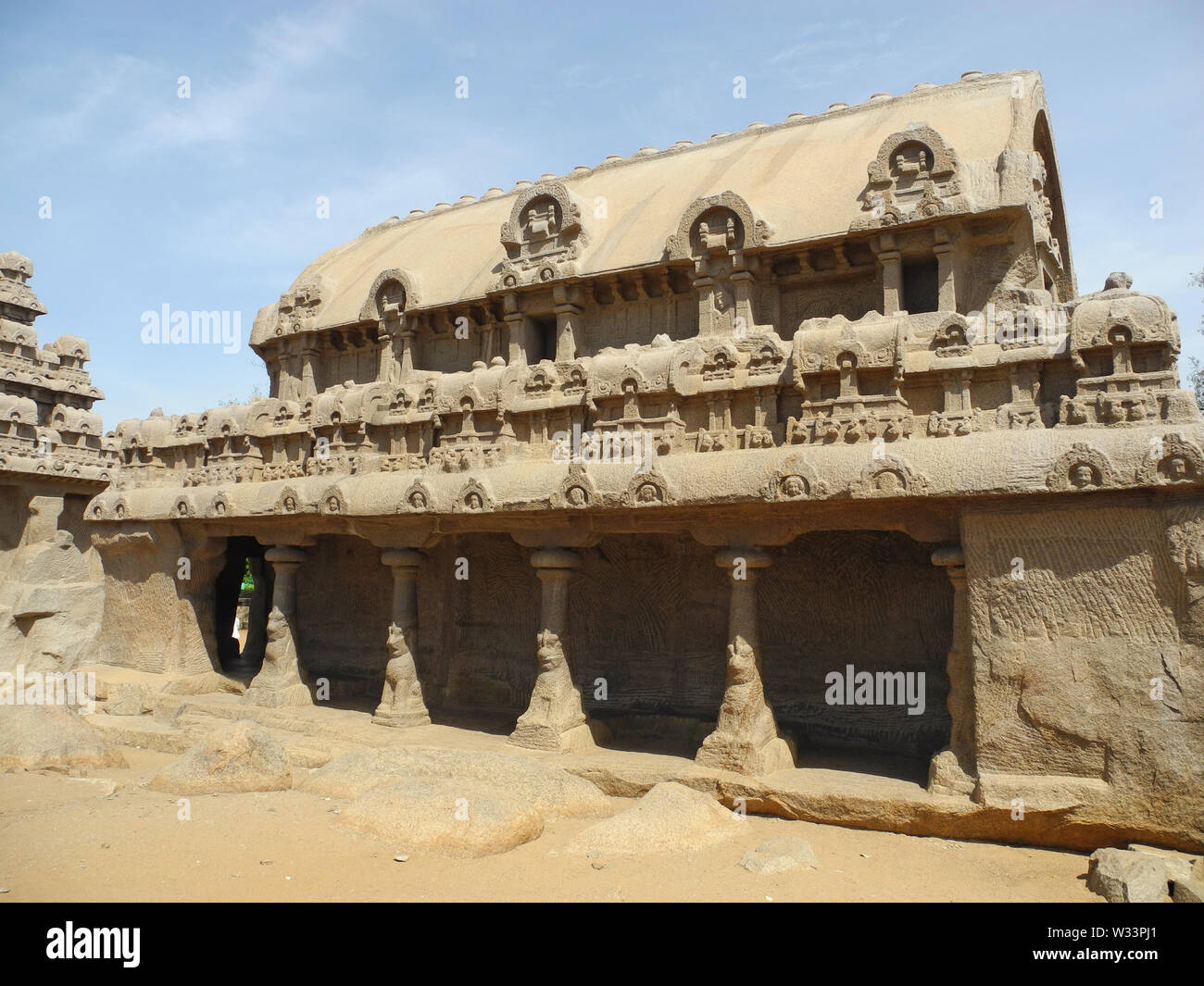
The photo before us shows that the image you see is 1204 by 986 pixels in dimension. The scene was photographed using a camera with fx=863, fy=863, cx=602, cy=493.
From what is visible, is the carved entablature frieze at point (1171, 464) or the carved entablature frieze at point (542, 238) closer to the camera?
the carved entablature frieze at point (1171, 464)

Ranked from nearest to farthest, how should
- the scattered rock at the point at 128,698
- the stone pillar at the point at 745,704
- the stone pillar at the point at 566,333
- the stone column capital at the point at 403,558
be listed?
the stone pillar at the point at 745,704
the stone column capital at the point at 403,558
the scattered rock at the point at 128,698
the stone pillar at the point at 566,333

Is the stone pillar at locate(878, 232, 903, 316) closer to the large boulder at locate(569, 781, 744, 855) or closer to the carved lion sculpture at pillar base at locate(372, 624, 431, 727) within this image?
the large boulder at locate(569, 781, 744, 855)

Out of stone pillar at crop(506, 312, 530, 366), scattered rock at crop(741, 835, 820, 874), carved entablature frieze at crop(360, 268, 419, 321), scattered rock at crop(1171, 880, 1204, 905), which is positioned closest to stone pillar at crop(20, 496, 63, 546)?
carved entablature frieze at crop(360, 268, 419, 321)

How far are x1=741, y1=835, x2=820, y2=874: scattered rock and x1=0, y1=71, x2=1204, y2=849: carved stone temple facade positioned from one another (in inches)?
34.4

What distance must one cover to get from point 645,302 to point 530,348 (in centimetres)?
187

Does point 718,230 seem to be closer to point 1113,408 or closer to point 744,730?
point 1113,408

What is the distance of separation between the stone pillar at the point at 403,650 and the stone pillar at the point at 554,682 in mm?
1643

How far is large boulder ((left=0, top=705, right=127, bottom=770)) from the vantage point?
8.51 meters

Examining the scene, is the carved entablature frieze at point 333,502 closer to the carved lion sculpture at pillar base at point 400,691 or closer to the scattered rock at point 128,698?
the carved lion sculpture at pillar base at point 400,691

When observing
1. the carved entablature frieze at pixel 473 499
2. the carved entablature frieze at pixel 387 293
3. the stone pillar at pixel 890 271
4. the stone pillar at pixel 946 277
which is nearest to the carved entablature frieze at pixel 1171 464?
the stone pillar at pixel 946 277

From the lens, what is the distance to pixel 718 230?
413 inches

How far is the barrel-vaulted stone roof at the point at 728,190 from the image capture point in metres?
10.1

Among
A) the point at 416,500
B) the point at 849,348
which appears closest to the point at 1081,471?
the point at 849,348

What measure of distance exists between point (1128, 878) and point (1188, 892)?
34cm
